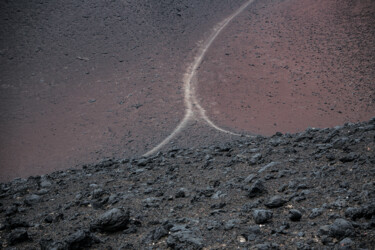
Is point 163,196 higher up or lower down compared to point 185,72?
lower down

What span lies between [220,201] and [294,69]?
9.76 m

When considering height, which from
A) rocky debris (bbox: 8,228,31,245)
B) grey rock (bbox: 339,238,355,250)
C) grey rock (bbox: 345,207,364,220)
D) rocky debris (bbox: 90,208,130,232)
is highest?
rocky debris (bbox: 8,228,31,245)

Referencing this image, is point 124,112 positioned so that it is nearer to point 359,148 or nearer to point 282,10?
point 359,148

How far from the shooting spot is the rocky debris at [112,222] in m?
3.50

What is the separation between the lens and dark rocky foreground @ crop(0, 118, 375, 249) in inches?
117

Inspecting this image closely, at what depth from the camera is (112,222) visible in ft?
11.5

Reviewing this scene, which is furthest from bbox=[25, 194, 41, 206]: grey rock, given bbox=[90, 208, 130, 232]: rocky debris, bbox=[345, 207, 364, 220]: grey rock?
bbox=[345, 207, 364, 220]: grey rock

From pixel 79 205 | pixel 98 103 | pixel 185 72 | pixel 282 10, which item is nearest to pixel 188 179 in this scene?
pixel 79 205

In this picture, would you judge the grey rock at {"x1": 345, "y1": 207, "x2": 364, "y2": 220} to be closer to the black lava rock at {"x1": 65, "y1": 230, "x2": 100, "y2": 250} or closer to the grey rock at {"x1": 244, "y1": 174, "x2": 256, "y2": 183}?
the grey rock at {"x1": 244, "y1": 174, "x2": 256, "y2": 183}

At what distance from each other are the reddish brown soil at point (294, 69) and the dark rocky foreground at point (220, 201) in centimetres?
436

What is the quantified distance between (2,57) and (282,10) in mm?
13038

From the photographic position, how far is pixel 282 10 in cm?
1675

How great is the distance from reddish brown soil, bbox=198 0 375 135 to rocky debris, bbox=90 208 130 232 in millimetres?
6594

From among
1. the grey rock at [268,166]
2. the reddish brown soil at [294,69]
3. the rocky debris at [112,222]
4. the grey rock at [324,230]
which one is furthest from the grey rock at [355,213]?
the reddish brown soil at [294,69]
